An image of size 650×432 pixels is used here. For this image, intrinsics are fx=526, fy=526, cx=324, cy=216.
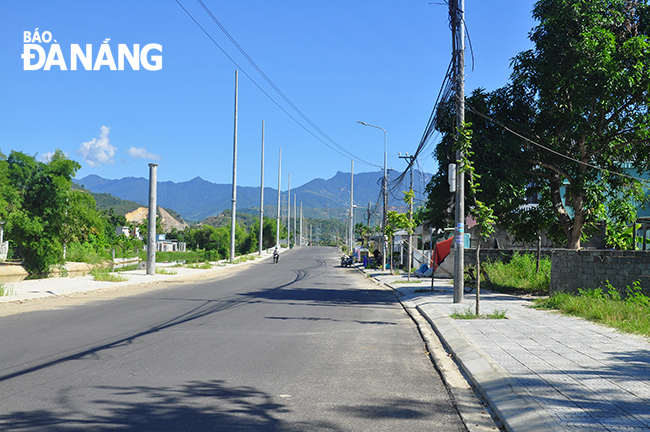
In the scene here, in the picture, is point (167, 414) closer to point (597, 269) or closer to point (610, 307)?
point (610, 307)

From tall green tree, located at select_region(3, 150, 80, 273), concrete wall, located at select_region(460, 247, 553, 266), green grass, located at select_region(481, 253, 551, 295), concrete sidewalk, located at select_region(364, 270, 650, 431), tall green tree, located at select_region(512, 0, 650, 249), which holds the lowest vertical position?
concrete sidewalk, located at select_region(364, 270, 650, 431)

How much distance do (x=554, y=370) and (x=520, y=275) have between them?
45.5 feet

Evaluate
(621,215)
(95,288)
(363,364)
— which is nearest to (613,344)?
(363,364)

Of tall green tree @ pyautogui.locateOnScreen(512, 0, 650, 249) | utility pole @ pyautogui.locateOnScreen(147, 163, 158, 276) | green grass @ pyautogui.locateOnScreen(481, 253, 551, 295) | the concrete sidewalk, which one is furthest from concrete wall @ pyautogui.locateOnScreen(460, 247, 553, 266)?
utility pole @ pyautogui.locateOnScreen(147, 163, 158, 276)

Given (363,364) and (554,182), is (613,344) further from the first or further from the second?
(554,182)

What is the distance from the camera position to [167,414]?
5055 millimetres

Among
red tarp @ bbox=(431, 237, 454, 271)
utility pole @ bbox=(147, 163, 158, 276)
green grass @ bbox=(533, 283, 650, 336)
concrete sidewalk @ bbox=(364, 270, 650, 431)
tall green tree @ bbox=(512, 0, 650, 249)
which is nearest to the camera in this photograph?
concrete sidewalk @ bbox=(364, 270, 650, 431)

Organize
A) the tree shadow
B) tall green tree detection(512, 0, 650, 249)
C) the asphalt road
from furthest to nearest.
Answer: tall green tree detection(512, 0, 650, 249) → the asphalt road → the tree shadow

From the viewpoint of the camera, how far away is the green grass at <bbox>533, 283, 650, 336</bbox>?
10327mm

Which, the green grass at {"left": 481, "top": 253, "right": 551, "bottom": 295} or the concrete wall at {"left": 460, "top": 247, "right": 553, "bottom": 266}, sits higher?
the concrete wall at {"left": 460, "top": 247, "right": 553, "bottom": 266}

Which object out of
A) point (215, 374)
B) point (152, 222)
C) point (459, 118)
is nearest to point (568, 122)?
point (459, 118)

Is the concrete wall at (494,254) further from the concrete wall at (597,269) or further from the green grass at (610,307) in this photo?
the green grass at (610,307)

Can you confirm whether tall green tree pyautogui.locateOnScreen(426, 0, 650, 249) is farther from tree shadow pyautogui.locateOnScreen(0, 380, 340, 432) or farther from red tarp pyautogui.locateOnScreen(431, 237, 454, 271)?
tree shadow pyautogui.locateOnScreen(0, 380, 340, 432)

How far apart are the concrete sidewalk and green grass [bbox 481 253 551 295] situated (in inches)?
241
